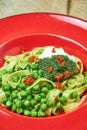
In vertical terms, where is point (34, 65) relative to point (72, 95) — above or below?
above

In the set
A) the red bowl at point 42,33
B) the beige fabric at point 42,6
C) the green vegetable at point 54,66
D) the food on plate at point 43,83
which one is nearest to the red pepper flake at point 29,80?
the food on plate at point 43,83

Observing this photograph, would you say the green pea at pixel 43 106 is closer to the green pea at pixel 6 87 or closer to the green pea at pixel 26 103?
the green pea at pixel 26 103

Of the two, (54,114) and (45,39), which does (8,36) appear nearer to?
(45,39)

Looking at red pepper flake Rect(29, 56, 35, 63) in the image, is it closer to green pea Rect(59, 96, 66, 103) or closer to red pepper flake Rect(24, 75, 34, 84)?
red pepper flake Rect(24, 75, 34, 84)

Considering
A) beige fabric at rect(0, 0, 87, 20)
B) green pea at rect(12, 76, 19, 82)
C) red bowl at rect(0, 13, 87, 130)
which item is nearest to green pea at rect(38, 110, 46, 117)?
green pea at rect(12, 76, 19, 82)

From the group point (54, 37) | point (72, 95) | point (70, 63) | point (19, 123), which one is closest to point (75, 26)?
point (54, 37)
